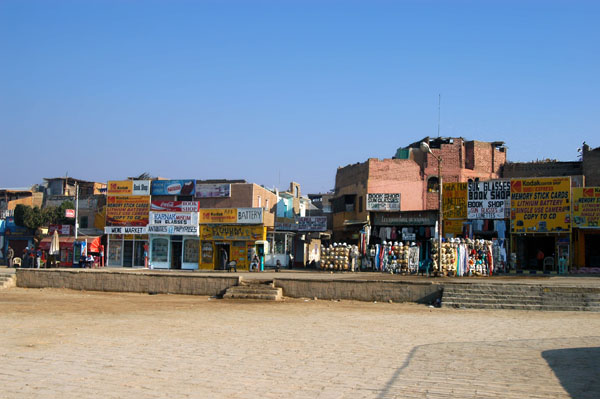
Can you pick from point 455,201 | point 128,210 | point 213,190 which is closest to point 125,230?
point 128,210

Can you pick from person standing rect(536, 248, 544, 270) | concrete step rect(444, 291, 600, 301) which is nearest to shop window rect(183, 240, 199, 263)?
person standing rect(536, 248, 544, 270)

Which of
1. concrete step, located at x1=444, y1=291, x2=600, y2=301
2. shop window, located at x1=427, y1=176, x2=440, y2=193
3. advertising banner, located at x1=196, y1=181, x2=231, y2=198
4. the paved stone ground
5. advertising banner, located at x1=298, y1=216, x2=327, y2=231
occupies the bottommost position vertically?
the paved stone ground

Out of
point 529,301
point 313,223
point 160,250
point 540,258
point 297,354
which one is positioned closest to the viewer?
point 297,354

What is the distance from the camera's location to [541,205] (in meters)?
34.8

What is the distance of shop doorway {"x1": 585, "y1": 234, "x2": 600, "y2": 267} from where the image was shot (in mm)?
34438

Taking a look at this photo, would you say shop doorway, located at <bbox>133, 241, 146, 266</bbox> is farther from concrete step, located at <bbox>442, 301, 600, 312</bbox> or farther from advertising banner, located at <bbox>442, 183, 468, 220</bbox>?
concrete step, located at <bbox>442, 301, 600, 312</bbox>

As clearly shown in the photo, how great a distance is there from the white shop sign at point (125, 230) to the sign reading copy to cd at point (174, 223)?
617mm

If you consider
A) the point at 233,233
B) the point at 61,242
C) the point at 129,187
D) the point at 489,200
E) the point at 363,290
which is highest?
the point at 129,187

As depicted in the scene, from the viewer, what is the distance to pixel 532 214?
115ft

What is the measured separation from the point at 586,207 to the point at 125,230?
30386 mm

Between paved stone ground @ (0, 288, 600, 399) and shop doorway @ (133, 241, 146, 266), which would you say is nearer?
paved stone ground @ (0, 288, 600, 399)

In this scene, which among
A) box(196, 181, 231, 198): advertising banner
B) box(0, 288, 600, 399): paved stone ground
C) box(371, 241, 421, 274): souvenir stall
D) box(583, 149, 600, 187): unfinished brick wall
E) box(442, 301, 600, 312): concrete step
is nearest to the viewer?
box(0, 288, 600, 399): paved stone ground

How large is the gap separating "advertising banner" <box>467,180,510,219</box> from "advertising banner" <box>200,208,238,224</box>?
15671 mm

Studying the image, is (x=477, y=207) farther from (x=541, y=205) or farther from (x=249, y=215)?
(x=249, y=215)
